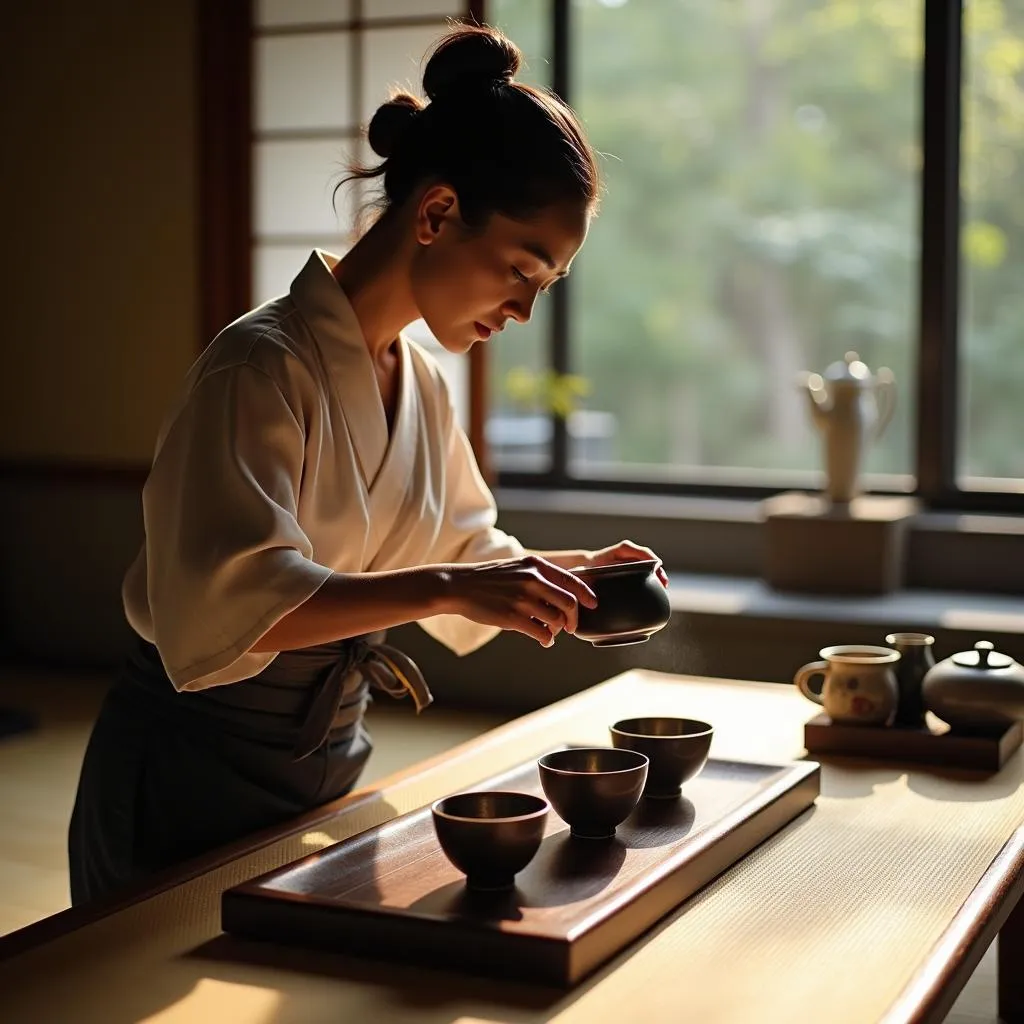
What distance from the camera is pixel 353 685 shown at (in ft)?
6.03

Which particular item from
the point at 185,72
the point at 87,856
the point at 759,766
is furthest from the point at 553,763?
the point at 185,72

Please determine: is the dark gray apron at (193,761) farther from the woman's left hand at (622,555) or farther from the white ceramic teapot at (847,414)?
the white ceramic teapot at (847,414)

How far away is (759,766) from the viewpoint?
172cm

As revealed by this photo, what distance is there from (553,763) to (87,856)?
0.63 meters

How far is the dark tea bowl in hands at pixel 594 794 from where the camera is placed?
1.40m

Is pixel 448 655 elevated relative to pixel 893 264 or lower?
lower

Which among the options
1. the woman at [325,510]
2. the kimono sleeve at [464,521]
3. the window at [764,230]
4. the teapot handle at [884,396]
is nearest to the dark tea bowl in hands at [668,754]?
the woman at [325,510]

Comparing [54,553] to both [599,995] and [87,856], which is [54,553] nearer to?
[87,856]

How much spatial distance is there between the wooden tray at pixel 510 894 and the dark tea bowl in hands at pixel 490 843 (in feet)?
0.06

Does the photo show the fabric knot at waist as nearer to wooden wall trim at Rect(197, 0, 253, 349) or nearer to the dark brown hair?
the dark brown hair

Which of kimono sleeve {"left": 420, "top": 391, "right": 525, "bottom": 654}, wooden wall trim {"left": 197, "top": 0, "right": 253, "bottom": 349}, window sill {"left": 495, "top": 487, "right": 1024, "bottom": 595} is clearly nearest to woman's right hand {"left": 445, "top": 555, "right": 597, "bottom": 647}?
kimono sleeve {"left": 420, "top": 391, "right": 525, "bottom": 654}

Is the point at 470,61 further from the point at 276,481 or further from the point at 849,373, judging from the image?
the point at 849,373

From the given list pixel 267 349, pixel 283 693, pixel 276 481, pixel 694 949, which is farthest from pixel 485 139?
pixel 694 949

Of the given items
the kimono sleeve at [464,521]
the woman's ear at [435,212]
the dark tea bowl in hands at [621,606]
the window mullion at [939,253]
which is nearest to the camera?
the dark tea bowl in hands at [621,606]
